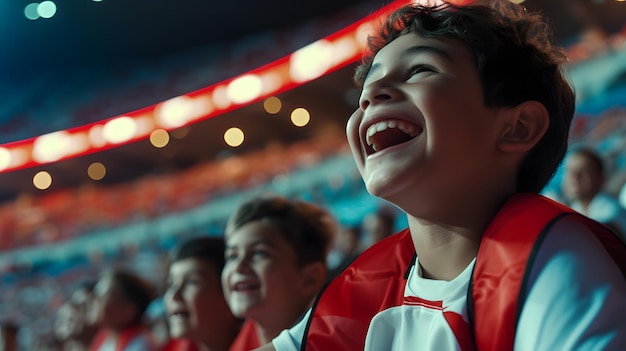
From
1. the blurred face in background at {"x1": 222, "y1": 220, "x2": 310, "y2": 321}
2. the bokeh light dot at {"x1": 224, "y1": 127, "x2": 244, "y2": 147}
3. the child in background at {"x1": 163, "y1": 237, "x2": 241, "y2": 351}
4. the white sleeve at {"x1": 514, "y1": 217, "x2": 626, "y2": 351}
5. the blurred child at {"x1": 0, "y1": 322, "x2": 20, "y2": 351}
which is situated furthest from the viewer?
the bokeh light dot at {"x1": 224, "y1": 127, "x2": 244, "y2": 147}

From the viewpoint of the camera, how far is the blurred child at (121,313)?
5.55ft

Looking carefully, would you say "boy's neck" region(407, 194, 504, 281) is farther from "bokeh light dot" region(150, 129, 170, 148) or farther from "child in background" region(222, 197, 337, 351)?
"bokeh light dot" region(150, 129, 170, 148)

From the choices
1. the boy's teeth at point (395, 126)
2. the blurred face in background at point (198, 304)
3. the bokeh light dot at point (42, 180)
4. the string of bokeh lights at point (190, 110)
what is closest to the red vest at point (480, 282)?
the boy's teeth at point (395, 126)

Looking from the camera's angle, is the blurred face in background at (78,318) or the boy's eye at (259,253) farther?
the blurred face in background at (78,318)

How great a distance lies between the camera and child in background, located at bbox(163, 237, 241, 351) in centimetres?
125

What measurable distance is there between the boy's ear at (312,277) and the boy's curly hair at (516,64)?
54 centimetres

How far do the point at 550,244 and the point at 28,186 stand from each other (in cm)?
714

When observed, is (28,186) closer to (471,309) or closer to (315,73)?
(315,73)

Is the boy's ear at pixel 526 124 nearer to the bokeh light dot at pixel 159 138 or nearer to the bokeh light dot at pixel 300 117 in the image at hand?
the bokeh light dot at pixel 300 117

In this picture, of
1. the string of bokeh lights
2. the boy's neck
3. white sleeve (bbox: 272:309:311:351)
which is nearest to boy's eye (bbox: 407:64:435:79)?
the boy's neck

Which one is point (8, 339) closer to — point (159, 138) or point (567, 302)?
point (567, 302)

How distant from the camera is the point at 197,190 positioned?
20.8 feet

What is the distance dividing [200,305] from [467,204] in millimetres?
781

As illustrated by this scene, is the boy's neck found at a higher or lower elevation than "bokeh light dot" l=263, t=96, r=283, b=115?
lower
